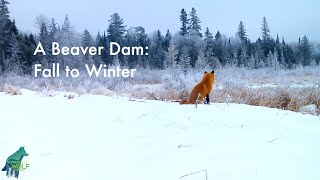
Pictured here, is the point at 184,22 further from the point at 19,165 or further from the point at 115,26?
the point at 19,165

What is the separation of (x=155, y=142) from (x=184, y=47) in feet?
58.7

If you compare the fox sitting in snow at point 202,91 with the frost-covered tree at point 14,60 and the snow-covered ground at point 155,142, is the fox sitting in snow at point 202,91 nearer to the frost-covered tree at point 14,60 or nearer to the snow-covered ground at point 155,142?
the snow-covered ground at point 155,142

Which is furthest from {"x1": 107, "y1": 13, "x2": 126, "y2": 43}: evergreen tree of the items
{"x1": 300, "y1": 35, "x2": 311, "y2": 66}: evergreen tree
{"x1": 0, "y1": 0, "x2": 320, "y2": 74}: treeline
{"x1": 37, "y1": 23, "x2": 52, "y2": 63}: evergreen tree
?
{"x1": 300, "y1": 35, "x2": 311, "y2": 66}: evergreen tree

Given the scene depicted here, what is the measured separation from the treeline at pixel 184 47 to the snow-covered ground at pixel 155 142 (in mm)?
6144

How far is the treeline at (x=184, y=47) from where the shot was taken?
13.7 metres

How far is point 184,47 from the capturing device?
2053 centimetres

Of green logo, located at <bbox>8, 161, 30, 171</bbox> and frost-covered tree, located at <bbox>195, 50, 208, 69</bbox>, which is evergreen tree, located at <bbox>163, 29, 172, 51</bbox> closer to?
frost-covered tree, located at <bbox>195, 50, 208, 69</bbox>

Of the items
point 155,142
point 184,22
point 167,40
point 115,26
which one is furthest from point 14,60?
point 155,142

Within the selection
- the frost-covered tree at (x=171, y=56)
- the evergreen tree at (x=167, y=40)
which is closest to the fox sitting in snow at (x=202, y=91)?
the frost-covered tree at (x=171, y=56)

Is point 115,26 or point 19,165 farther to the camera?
point 115,26

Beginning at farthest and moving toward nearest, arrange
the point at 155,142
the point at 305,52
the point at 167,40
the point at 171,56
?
the point at 167,40
the point at 305,52
the point at 171,56
the point at 155,142

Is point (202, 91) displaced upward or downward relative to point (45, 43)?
downward

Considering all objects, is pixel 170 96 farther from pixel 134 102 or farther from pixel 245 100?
pixel 134 102

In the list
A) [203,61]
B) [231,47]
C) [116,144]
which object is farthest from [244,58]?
[116,144]
